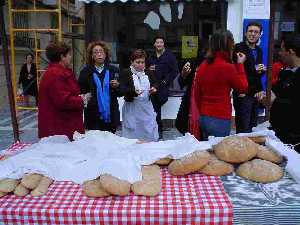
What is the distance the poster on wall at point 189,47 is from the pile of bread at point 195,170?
193 inches

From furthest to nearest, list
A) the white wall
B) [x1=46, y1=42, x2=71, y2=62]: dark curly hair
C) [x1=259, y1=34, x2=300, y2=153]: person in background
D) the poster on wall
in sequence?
the poster on wall → the white wall → [x1=46, y1=42, x2=71, y2=62]: dark curly hair → [x1=259, y1=34, x2=300, y2=153]: person in background

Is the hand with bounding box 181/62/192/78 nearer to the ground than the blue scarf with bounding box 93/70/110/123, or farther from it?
farther from it

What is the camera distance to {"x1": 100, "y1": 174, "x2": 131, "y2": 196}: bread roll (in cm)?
183

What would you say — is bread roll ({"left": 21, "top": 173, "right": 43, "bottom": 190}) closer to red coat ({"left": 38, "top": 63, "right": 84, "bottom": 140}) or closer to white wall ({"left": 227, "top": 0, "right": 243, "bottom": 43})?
red coat ({"left": 38, "top": 63, "right": 84, "bottom": 140})

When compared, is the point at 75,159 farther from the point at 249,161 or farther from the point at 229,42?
the point at 229,42

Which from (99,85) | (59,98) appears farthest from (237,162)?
(99,85)

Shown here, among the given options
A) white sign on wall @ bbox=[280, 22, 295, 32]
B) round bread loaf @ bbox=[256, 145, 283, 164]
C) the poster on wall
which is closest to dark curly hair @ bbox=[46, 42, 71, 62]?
round bread loaf @ bbox=[256, 145, 283, 164]

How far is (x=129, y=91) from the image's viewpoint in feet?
13.8

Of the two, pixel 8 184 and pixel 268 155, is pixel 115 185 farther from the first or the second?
pixel 268 155

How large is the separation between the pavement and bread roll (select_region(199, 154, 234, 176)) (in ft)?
13.2

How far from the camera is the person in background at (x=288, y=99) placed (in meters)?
2.68

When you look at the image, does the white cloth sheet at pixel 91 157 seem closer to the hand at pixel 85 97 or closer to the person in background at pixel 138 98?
the hand at pixel 85 97

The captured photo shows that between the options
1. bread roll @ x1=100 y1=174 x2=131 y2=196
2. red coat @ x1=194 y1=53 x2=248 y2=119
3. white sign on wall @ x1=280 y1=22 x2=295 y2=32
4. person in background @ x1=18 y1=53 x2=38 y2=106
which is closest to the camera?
bread roll @ x1=100 y1=174 x2=131 y2=196

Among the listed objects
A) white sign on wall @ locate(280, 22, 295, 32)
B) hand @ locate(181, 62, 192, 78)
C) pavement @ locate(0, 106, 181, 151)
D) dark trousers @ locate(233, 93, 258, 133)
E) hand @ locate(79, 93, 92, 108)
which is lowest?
pavement @ locate(0, 106, 181, 151)
